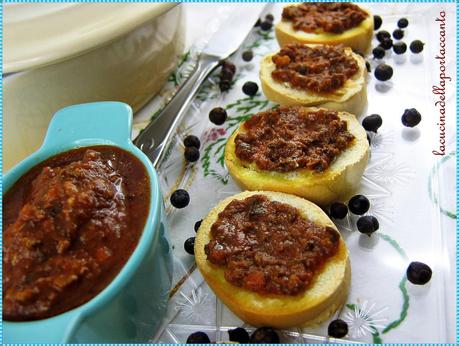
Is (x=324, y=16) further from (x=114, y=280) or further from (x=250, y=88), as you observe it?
(x=114, y=280)

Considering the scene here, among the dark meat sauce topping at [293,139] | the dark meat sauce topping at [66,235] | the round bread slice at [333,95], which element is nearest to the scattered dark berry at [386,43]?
the round bread slice at [333,95]

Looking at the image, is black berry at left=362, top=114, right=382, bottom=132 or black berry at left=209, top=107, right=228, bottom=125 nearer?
black berry at left=362, top=114, right=382, bottom=132

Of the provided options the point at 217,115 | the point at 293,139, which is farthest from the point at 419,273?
the point at 217,115

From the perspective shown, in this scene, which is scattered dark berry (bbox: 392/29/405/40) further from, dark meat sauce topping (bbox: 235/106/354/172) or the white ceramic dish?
the white ceramic dish

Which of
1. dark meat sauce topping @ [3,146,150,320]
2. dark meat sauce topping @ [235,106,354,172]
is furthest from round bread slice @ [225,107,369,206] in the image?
dark meat sauce topping @ [3,146,150,320]

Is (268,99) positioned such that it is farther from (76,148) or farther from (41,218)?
(41,218)

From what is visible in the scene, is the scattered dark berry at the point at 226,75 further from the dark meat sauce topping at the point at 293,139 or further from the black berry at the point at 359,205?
the black berry at the point at 359,205
